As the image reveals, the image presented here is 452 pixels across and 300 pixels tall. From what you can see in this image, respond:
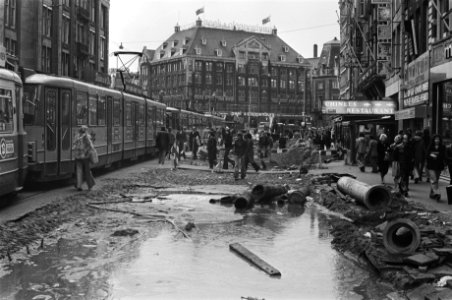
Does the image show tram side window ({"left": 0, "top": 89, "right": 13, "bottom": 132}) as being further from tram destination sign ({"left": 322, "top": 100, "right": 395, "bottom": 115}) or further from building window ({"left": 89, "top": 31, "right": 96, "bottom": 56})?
building window ({"left": 89, "top": 31, "right": 96, "bottom": 56})

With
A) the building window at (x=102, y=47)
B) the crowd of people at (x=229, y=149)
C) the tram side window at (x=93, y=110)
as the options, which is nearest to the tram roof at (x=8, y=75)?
the tram side window at (x=93, y=110)

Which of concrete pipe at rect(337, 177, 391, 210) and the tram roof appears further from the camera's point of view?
concrete pipe at rect(337, 177, 391, 210)

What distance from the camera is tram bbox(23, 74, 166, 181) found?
654 inches

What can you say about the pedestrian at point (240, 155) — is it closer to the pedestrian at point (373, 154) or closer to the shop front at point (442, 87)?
the pedestrian at point (373, 154)

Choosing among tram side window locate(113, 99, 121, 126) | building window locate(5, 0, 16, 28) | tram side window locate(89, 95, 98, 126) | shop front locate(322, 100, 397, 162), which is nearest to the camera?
tram side window locate(89, 95, 98, 126)

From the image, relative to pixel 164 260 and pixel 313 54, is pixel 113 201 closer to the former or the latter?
pixel 164 260

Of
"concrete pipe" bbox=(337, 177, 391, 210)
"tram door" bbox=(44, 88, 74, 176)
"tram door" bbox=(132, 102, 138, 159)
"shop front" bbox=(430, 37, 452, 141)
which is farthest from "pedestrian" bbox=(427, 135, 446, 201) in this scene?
"tram door" bbox=(132, 102, 138, 159)

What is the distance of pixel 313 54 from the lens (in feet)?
532

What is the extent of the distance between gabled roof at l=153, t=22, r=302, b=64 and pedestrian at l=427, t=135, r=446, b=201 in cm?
11739

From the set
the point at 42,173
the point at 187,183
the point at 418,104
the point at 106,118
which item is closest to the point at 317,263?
the point at 42,173

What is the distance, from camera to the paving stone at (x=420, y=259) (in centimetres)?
789

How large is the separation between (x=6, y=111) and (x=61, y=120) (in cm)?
487

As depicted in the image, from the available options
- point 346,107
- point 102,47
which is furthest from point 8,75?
point 102,47

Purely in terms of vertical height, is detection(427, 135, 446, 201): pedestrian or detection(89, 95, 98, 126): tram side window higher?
detection(89, 95, 98, 126): tram side window
